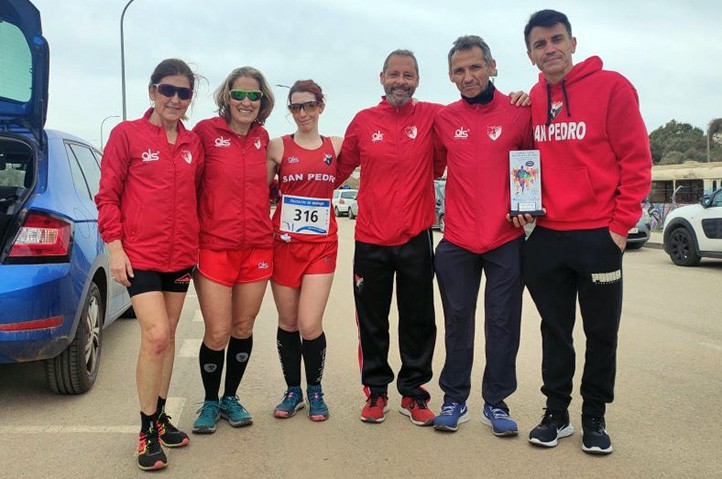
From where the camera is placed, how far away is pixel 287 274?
12.5ft

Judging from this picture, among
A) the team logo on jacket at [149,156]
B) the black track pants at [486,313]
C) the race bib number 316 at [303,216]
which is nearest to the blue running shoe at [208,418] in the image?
the race bib number 316 at [303,216]

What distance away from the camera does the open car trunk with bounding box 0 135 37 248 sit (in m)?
3.51

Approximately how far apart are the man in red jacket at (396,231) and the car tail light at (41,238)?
1.72m

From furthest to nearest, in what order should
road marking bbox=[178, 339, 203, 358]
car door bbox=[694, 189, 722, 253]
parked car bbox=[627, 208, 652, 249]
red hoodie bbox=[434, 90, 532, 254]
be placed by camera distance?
parked car bbox=[627, 208, 652, 249]
car door bbox=[694, 189, 722, 253]
road marking bbox=[178, 339, 203, 358]
red hoodie bbox=[434, 90, 532, 254]

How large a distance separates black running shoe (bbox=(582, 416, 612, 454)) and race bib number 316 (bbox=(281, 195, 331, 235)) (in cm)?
181

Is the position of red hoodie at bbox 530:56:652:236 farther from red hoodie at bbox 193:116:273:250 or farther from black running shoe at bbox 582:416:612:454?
red hoodie at bbox 193:116:273:250

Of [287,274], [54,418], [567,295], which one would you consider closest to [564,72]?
[567,295]

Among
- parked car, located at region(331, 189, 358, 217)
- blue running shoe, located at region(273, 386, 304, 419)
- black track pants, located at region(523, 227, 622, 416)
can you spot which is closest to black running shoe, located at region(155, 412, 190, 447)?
blue running shoe, located at region(273, 386, 304, 419)

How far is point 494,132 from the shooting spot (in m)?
3.58

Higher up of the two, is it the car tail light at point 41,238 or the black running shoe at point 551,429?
the car tail light at point 41,238

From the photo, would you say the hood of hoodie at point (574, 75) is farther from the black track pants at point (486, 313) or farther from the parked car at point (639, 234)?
the parked car at point (639, 234)

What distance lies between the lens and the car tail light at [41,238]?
11.5 ft

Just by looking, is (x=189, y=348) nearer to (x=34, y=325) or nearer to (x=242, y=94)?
(x=34, y=325)

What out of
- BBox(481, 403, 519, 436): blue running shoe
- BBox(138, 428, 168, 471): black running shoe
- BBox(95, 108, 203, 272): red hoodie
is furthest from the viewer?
BBox(481, 403, 519, 436): blue running shoe
